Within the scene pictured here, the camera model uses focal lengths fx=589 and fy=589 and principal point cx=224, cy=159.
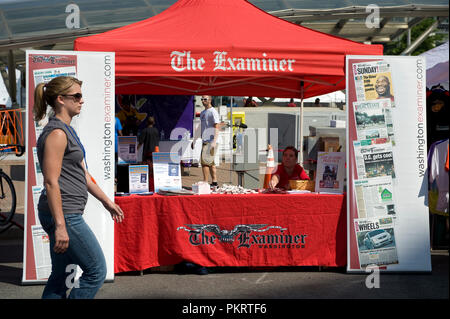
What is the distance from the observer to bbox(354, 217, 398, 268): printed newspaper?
20.3 feet

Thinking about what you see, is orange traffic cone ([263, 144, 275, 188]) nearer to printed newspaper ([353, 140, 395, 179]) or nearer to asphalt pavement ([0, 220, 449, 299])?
asphalt pavement ([0, 220, 449, 299])

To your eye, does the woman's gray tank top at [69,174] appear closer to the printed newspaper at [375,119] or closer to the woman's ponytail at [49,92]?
the woman's ponytail at [49,92]

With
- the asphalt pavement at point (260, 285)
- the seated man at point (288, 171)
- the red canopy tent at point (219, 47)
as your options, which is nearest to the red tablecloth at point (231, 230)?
the asphalt pavement at point (260, 285)

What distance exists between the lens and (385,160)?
6207 mm

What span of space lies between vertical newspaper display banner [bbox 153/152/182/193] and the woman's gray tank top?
298 centimetres

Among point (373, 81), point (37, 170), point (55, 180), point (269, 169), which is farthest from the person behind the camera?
point (269, 169)

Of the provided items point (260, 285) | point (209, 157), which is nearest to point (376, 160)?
point (260, 285)

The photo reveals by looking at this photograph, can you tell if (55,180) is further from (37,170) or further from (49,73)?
(49,73)

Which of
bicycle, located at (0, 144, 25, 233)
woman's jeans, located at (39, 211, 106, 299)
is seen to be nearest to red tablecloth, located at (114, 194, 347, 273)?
woman's jeans, located at (39, 211, 106, 299)

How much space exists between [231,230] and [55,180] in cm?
317

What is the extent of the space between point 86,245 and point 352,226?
3503mm

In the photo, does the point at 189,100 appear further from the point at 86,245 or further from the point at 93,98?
the point at 86,245

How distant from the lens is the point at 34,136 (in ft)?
19.2

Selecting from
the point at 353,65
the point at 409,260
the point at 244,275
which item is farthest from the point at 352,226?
the point at 353,65
